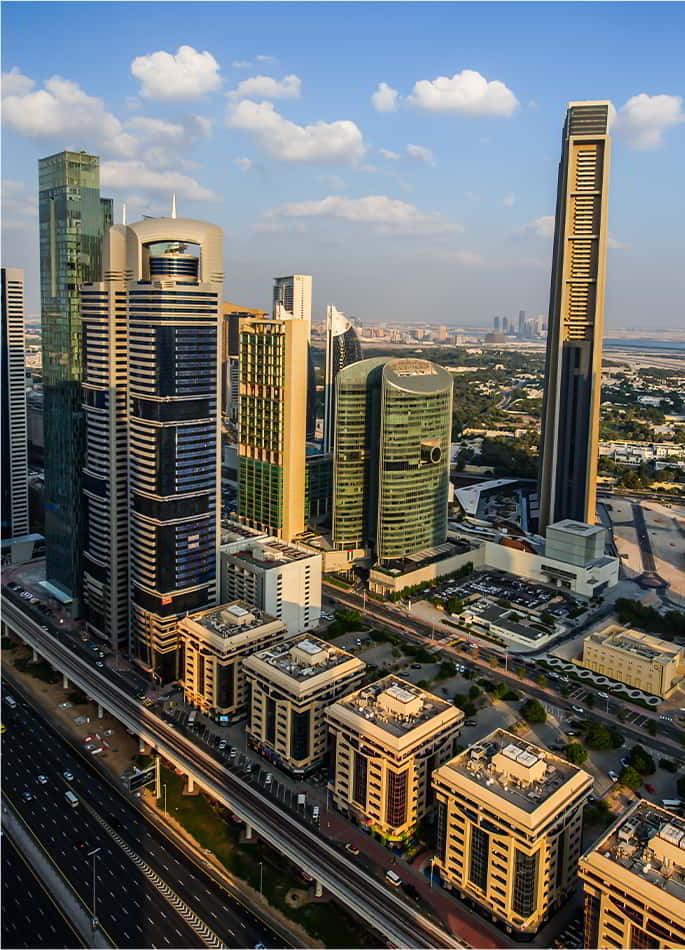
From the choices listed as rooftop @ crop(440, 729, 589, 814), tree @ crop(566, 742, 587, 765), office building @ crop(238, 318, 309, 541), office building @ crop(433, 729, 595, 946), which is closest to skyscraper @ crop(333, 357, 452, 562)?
office building @ crop(238, 318, 309, 541)

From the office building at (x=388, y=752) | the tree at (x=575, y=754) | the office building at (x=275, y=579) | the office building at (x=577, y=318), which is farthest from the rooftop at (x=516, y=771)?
the office building at (x=577, y=318)

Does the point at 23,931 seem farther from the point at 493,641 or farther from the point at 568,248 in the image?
the point at 568,248

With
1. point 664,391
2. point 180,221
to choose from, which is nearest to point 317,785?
point 180,221

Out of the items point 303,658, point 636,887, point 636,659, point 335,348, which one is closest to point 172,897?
point 303,658

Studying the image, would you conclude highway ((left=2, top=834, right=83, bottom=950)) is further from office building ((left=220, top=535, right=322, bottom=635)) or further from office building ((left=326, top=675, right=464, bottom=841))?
office building ((left=220, top=535, right=322, bottom=635))

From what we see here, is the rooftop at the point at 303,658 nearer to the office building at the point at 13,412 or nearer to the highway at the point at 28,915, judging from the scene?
the highway at the point at 28,915
